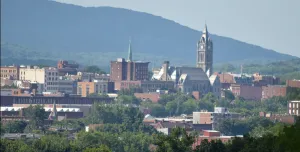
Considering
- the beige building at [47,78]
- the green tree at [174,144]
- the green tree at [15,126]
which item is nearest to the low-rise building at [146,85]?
the beige building at [47,78]

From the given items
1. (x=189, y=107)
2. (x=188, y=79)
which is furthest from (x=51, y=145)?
(x=188, y=79)

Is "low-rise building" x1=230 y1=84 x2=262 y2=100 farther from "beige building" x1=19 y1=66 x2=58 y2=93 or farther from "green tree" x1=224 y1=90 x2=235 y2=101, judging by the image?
"beige building" x1=19 y1=66 x2=58 y2=93

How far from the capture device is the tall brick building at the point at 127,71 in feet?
527

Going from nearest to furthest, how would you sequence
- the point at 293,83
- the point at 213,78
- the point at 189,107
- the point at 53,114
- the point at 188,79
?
1. the point at 53,114
2. the point at 293,83
3. the point at 189,107
4. the point at 188,79
5. the point at 213,78

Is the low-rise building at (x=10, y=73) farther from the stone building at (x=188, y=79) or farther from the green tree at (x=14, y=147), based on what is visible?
the green tree at (x=14, y=147)

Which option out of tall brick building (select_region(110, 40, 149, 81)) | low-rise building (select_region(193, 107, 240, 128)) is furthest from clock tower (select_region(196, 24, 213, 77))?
low-rise building (select_region(193, 107, 240, 128))

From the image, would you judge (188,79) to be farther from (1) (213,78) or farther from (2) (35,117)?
(2) (35,117)

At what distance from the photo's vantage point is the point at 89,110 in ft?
385

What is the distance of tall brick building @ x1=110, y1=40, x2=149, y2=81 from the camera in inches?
6319

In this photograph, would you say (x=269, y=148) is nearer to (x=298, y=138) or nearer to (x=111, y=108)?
(x=298, y=138)

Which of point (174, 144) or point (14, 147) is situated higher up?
point (174, 144)

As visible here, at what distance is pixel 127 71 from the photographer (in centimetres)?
16112

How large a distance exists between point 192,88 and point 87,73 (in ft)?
35.0

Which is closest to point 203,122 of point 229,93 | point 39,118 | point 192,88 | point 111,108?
point 111,108
